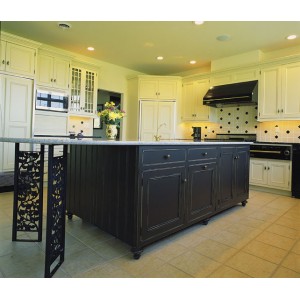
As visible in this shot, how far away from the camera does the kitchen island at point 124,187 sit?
1.54 m

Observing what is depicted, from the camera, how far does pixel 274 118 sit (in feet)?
13.2

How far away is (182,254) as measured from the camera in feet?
5.76

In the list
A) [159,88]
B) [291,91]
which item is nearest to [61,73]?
[159,88]

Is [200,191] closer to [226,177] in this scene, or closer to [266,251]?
[226,177]

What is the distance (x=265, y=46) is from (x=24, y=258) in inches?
194

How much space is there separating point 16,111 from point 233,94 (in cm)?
395

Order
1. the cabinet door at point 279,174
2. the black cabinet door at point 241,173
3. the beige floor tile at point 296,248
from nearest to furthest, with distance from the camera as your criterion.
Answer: the beige floor tile at point 296,248 → the black cabinet door at point 241,173 → the cabinet door at point 279,174

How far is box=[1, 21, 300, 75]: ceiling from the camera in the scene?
11.2ft

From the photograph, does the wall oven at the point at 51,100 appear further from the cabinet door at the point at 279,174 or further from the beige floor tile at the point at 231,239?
the cabinet door at the point at 279,174

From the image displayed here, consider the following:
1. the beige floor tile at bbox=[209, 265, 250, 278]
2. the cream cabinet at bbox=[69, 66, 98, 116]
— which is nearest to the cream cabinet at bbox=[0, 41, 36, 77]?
the cream cabinet at bbox=[69, 66, 98, 116]

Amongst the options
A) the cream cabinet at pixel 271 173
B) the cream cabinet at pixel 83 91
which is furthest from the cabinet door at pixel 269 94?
the cream cabinet at pixel 83 91

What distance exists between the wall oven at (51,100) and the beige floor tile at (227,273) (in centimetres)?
384
